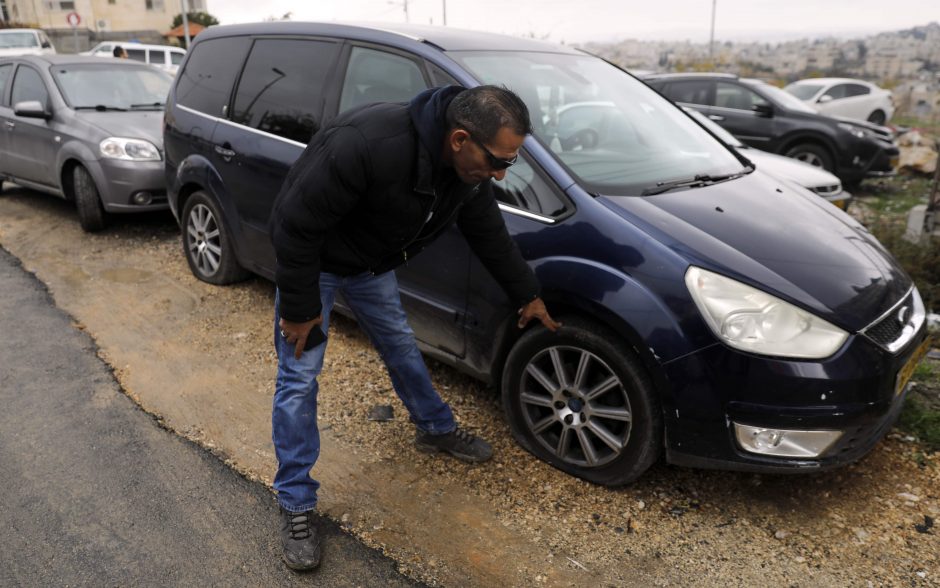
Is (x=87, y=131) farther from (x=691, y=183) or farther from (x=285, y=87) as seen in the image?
(x=691, y=183)

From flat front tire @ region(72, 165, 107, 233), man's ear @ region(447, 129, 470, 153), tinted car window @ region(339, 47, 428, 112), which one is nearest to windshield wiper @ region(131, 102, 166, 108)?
flat front tire @ region(72, 165, 107, 233)

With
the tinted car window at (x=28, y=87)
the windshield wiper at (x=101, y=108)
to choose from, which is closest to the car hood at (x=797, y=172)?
the windshield wiper at (x=101, y=108)

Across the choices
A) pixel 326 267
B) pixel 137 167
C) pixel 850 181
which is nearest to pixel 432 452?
pixel 326 267

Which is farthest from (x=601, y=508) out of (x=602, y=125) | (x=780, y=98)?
(x=780, y=98)

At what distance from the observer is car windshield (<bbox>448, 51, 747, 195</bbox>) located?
3242 mm

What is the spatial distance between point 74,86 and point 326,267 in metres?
5.91

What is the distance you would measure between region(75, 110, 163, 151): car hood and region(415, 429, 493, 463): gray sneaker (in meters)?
4.50

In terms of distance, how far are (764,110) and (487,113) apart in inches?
345

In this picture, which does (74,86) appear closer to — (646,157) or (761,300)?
(646,157)

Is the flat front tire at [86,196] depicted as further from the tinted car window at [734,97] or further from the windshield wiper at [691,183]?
the tinted car window at [734,97]

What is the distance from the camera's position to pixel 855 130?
9734 millimetres

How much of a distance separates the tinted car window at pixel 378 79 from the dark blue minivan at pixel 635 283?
0.04 ft

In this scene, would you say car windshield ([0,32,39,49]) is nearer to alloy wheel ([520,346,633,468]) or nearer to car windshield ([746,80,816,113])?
car windshield ([746,80,816,113])

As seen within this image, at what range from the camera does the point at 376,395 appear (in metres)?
3.79
